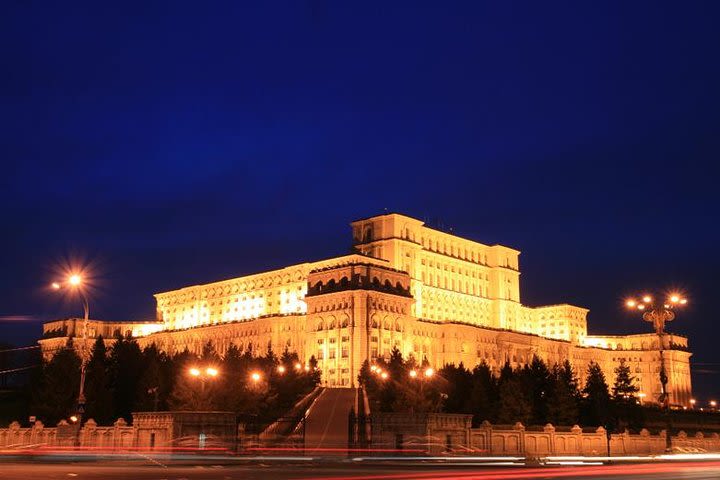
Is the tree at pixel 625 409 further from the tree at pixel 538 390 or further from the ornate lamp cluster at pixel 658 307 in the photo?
the ornate lamp cluster at pixel 658 307

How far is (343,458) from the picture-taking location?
43938 millimetres

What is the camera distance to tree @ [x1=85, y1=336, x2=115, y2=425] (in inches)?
2970

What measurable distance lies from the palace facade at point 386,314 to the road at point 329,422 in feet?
117

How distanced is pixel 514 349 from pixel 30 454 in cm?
12494

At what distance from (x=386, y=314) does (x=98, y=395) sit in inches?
2435

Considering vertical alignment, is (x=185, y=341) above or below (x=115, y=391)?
above

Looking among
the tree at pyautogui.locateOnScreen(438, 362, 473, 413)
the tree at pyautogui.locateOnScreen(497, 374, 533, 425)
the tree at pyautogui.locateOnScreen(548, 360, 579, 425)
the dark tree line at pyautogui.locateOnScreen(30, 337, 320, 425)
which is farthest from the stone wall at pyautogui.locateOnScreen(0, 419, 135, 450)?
the tree at pyautogui.locateOnScreen(548, 360, 579, 425)

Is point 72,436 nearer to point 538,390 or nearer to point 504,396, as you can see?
point 504,396

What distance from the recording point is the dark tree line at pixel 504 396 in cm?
7144

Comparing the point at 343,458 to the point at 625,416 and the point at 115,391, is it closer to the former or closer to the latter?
the point at 115,391

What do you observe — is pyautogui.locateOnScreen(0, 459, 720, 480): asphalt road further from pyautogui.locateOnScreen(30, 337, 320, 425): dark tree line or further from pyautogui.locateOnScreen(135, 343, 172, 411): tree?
pyautogui.locateOnScreen(135, 343, 172, 411): tree

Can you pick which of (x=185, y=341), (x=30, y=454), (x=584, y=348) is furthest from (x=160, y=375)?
(x=584, y=348)

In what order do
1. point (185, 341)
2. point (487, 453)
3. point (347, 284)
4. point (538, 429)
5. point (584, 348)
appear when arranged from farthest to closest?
point (584, 348) → point (185, 341) → point (347, 284) → point (538, 429) → point (487, 453)

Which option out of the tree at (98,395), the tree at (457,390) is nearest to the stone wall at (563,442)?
the tree at (457,390)
